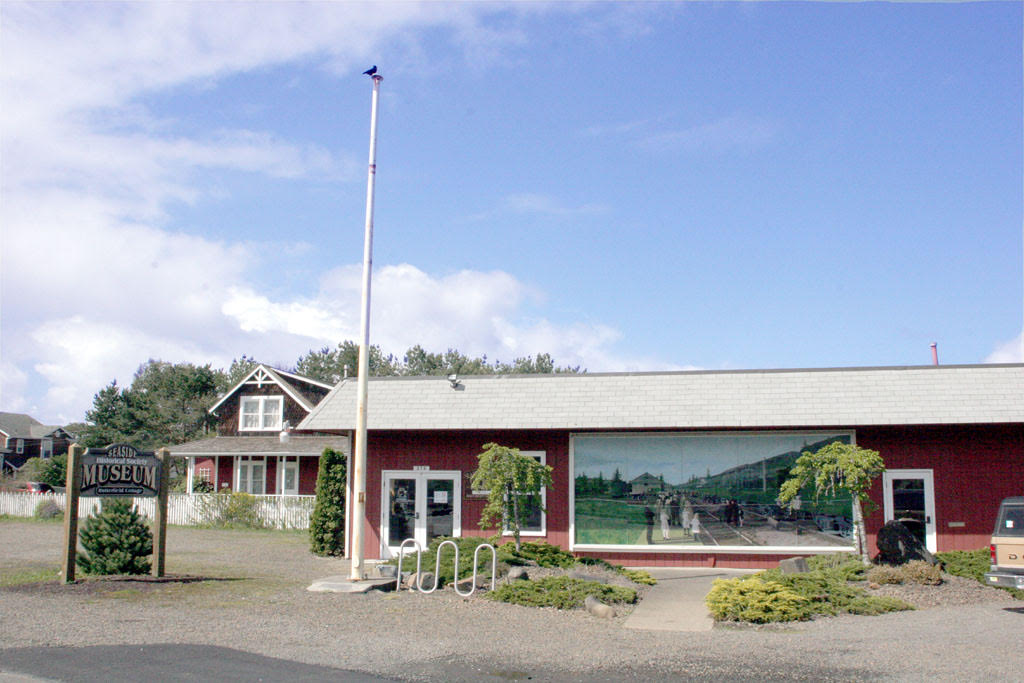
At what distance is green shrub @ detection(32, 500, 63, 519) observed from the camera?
1395 inches

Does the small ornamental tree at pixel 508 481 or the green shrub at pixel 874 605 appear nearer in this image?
the green shrub at pixel 874 605

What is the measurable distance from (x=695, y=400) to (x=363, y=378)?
8.17 meters

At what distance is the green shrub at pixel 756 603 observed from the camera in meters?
12.9

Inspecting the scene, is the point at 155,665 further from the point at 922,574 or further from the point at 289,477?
the point at 289,477

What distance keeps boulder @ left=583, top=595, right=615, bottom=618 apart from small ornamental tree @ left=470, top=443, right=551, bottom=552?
3.62m

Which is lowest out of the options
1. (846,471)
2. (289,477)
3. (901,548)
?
(901,548)

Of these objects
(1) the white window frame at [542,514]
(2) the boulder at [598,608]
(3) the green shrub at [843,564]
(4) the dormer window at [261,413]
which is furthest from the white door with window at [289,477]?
(2) the boulder at [598,608]

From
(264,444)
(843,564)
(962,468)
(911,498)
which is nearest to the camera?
(843,564)

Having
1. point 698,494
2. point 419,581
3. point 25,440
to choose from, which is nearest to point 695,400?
point 698,494

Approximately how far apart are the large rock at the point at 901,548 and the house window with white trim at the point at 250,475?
95.6ft

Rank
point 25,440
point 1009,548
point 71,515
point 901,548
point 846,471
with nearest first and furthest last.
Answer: point 1009,548 < point 71,515 < point 901,548 < point 846,471 < point 25,440

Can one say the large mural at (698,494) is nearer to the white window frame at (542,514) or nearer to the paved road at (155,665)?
the white window frame at (542,514)

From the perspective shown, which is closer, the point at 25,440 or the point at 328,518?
the point at 328,518

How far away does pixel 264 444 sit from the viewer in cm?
3966
